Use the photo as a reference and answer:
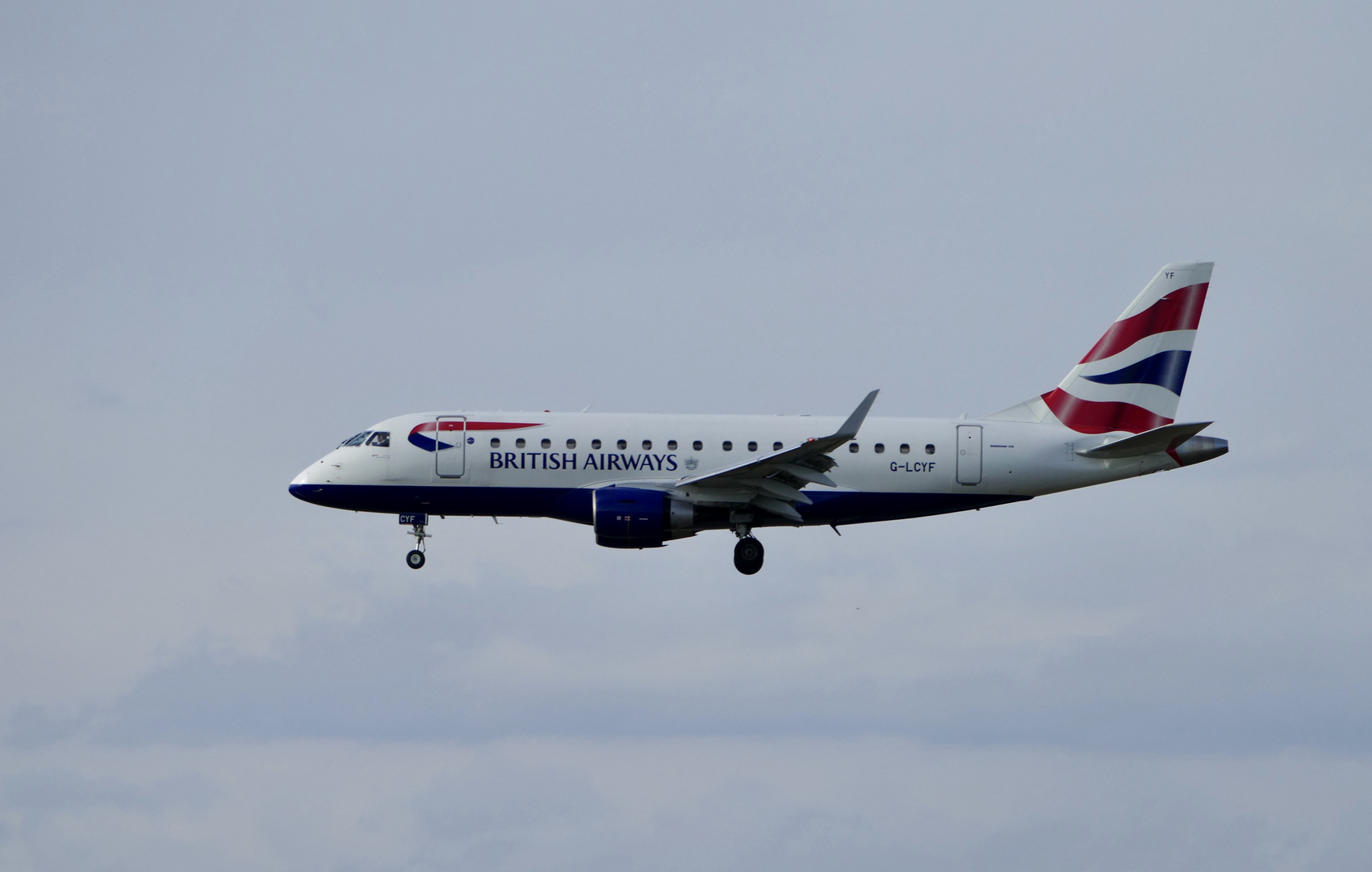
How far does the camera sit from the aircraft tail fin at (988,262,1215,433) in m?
45.8

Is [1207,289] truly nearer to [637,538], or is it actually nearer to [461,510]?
[637,538]

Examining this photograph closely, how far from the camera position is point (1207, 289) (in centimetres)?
4697

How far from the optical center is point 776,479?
42.2m

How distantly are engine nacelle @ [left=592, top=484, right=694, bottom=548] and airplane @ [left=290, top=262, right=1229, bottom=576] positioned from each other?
1.5 inches

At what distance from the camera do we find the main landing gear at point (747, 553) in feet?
143

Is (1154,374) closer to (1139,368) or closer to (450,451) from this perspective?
(1139,368)

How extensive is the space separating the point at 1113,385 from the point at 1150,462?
302 centimetres

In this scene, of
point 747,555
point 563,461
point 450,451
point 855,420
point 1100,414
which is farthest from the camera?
point 1100,414

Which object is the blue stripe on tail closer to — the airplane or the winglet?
the airplane

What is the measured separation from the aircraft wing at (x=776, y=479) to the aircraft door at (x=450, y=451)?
5950 mm

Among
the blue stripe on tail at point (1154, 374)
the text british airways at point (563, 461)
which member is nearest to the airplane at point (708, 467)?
the text british airways at point (563, 461)

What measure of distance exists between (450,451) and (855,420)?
11319mm

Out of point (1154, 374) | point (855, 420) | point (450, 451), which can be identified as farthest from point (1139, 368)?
point (450, 451)

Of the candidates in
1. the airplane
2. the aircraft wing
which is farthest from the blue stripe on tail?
the aircraft wing
